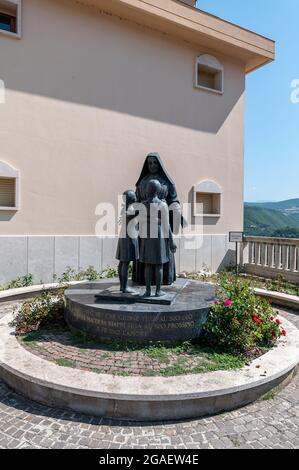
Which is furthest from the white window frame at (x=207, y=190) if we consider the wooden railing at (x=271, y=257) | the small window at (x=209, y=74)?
the small window at (x=209, y=74)

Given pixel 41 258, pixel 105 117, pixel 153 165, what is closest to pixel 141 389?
pixel 153 165

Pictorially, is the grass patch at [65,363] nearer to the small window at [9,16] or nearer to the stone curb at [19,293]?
the stone curb at [19,293]

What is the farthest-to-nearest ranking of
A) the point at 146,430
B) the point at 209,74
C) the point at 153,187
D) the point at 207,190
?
the point at 209,74
the point at 207,190
the point at 153,187
the point at 146,430

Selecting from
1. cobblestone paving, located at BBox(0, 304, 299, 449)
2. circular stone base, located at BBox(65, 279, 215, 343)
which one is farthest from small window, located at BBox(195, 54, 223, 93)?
cobblestone paving, located at BBox(0, 304, 299, 449)

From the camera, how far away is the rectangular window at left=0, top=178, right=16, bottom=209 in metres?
9.02

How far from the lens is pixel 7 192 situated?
29.8ft

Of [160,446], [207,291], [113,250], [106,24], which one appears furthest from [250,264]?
[160,446]

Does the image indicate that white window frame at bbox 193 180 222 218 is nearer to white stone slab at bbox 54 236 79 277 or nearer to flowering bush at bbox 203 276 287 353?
white stone slab at bbox 54 236 79 277

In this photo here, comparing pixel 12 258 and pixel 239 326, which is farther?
pixel 12 258

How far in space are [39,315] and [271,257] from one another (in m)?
8.36

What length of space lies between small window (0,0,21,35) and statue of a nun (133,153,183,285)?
6.05 meters

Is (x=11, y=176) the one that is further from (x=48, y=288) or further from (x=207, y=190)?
(x=207, y=190)

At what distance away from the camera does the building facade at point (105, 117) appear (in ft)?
29.8

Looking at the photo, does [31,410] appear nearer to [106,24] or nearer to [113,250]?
[113,250]
